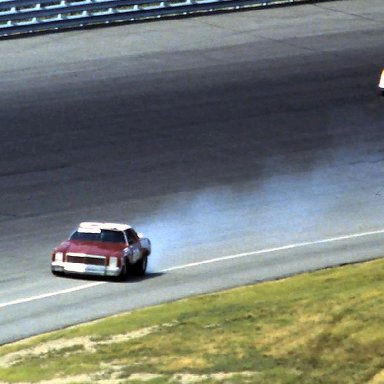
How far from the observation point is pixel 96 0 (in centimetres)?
4662

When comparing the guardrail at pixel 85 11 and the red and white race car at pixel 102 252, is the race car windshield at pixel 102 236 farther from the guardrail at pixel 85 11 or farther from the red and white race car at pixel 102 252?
the guardrail at pixel 85 11

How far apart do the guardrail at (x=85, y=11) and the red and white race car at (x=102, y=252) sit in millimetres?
16799

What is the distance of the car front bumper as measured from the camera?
28.5 meters

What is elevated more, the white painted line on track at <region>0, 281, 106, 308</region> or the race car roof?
the race car roof

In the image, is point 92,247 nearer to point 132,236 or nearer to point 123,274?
point 123,274

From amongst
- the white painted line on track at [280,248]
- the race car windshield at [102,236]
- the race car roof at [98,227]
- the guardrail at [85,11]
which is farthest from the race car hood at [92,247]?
the guardrail at [85,11]

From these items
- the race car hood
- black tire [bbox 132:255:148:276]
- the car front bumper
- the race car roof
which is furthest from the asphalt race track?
the race car roof

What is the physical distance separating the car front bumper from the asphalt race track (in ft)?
0.64

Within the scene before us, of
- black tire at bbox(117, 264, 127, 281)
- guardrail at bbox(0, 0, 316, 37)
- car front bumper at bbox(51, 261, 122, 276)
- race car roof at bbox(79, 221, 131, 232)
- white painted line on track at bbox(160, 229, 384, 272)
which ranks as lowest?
white painted line on track at bbox(160, 229, 384, 272)

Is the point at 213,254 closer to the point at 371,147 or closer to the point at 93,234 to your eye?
the point at 93,234

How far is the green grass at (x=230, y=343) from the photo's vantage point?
73.8 feet

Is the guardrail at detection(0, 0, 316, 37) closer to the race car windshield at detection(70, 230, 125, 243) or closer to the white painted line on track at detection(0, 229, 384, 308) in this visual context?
the white painted line on track at detection(0, 229, 384, 308)

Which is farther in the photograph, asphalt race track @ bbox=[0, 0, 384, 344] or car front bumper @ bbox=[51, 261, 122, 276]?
asphalt race track @ bbox=[0, 0, 384, 344]

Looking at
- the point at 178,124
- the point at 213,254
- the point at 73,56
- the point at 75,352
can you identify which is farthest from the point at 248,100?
the point at 75,352
